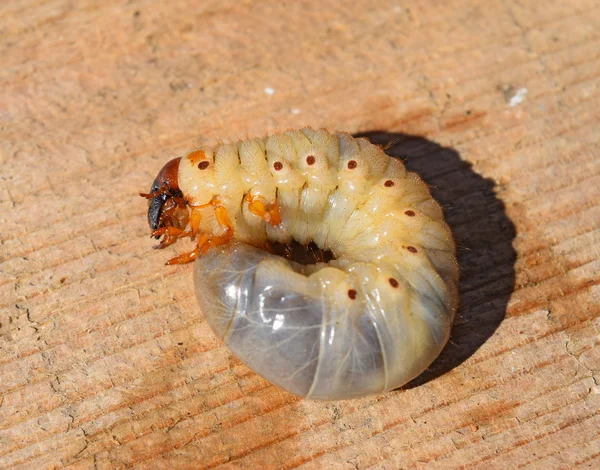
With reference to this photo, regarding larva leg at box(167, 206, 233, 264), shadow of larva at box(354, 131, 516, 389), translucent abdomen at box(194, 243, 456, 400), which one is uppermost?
larva leg at box(167, 206, 233, 264)

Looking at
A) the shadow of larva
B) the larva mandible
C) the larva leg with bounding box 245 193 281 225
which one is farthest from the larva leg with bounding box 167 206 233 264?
the shadow of larva

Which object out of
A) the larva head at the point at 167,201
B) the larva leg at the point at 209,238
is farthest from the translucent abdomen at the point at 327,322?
the larva head at the point at 167,201

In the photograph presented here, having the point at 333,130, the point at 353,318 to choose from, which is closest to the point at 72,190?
the point at 333,130

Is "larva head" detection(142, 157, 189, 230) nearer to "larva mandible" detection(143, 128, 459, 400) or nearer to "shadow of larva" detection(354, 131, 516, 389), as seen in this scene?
"larva mandible" detection(143, 128, 459, 400)

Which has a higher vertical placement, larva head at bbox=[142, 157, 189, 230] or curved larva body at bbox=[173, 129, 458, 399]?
larva head at bbox=[142, 157, 189, 230]

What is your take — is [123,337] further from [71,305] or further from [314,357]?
[314,357]

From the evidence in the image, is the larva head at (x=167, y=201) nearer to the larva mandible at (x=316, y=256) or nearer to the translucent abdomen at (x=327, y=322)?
the larva mandible at (x=316, y=256)

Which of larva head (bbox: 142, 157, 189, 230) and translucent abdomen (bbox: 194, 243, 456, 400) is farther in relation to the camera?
larva head (bbox: 142, 157, 189, 230)

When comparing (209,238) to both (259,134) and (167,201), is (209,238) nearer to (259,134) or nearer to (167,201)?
(167,201)
